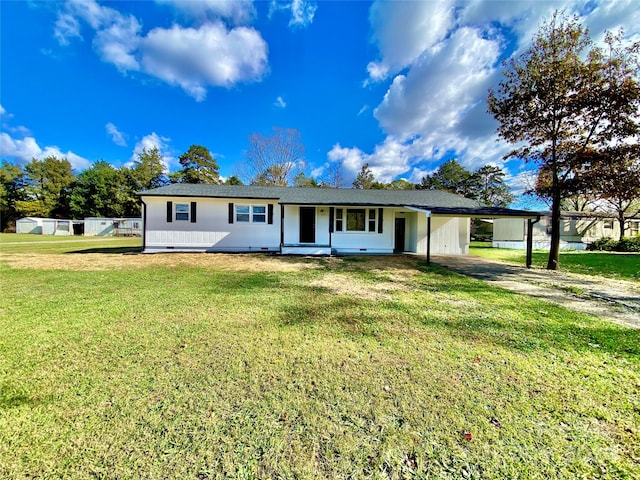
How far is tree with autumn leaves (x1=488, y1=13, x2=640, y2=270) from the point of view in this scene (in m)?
8.02

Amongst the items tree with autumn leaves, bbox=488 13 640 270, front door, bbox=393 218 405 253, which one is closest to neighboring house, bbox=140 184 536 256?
front door, bbox=393 218 405 253

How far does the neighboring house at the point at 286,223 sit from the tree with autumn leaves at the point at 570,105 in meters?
4.22

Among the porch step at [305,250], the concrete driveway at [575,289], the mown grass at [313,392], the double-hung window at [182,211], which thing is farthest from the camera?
the double-hung window at [182,211]

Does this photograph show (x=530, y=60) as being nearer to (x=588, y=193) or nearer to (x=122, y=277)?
(x=588, y=193)

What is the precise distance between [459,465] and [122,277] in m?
8.83

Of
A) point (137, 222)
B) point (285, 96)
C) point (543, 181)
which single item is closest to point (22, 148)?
point (137, 222)

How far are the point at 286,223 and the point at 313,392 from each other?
11765 mm

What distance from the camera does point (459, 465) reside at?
171 centimetres

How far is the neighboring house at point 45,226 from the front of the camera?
1265 inches

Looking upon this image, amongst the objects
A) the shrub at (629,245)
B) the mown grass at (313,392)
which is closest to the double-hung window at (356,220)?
the mown grass at (313,392)

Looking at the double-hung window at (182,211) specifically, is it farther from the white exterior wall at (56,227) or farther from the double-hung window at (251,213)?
the white exterior wall at (56,227)

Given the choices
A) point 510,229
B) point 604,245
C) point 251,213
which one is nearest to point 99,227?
point 251,213

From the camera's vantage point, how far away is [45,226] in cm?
3203

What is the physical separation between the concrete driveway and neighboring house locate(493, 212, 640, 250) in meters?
14.2
